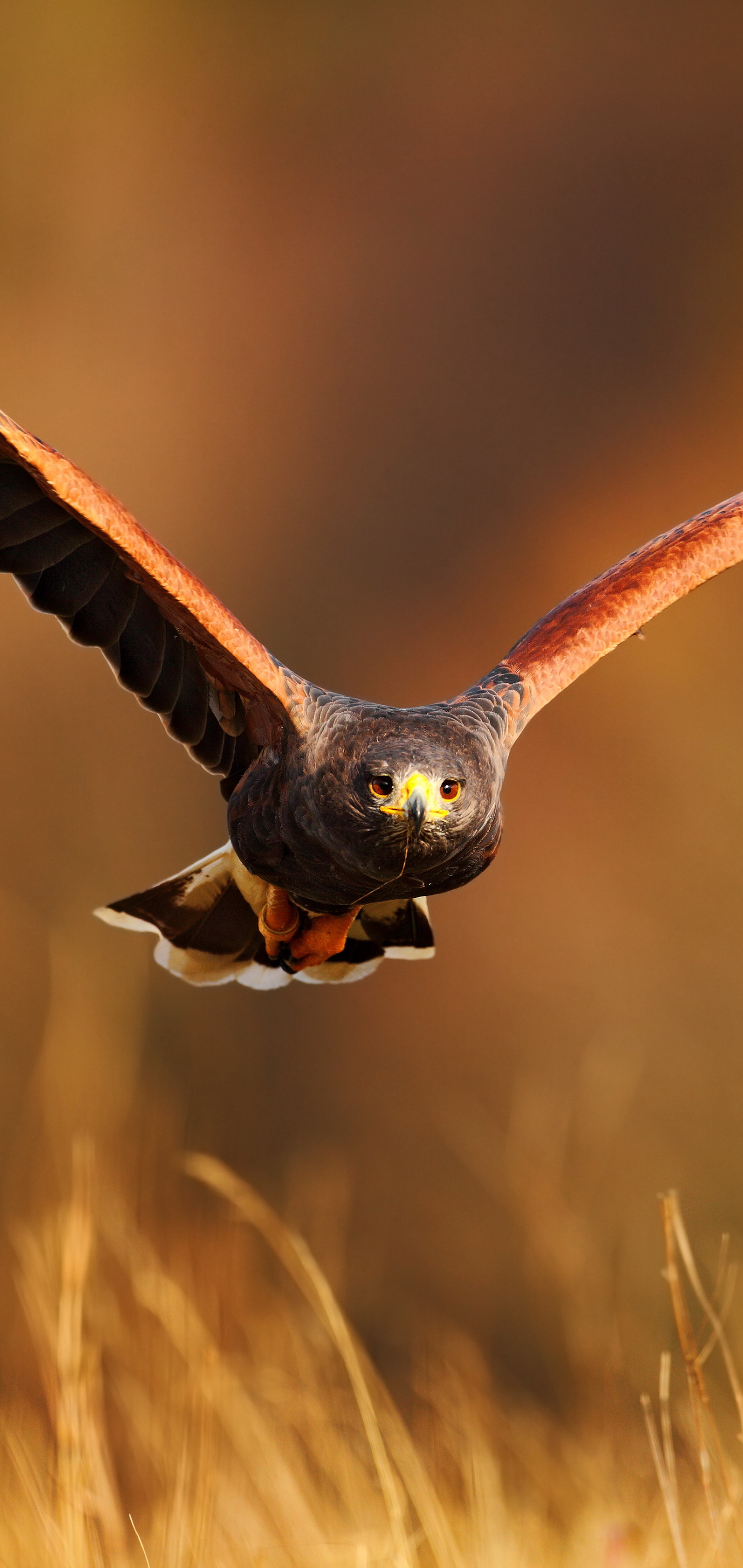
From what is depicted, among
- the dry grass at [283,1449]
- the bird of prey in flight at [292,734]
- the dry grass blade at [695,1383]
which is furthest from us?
the bird of prey in flight at [292,734]

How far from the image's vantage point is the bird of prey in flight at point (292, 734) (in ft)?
9.80

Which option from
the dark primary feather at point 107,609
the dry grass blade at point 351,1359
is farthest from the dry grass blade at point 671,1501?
the dark primary feather at point 107,609

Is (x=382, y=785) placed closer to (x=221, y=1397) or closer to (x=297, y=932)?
(x=297, y=932)

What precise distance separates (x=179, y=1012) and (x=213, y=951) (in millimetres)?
4645

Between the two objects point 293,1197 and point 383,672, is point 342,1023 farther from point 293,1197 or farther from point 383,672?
point 293,1197

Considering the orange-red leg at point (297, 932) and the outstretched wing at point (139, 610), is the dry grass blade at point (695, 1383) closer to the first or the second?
the outstretched wing at point (139, 610)

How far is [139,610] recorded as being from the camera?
3.72 m

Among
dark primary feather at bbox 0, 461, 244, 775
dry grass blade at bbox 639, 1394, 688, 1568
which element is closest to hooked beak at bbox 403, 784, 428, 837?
dark primary feather at bbox 0, 461, 244, 775

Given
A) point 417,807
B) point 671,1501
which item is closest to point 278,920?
point 417,807

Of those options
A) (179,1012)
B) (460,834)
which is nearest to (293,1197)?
(179,1012)

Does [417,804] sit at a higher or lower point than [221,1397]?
higher

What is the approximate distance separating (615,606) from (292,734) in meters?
1.07

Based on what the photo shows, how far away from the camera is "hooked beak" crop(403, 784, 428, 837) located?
2.84m

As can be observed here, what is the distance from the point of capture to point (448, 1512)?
13.3 feet
